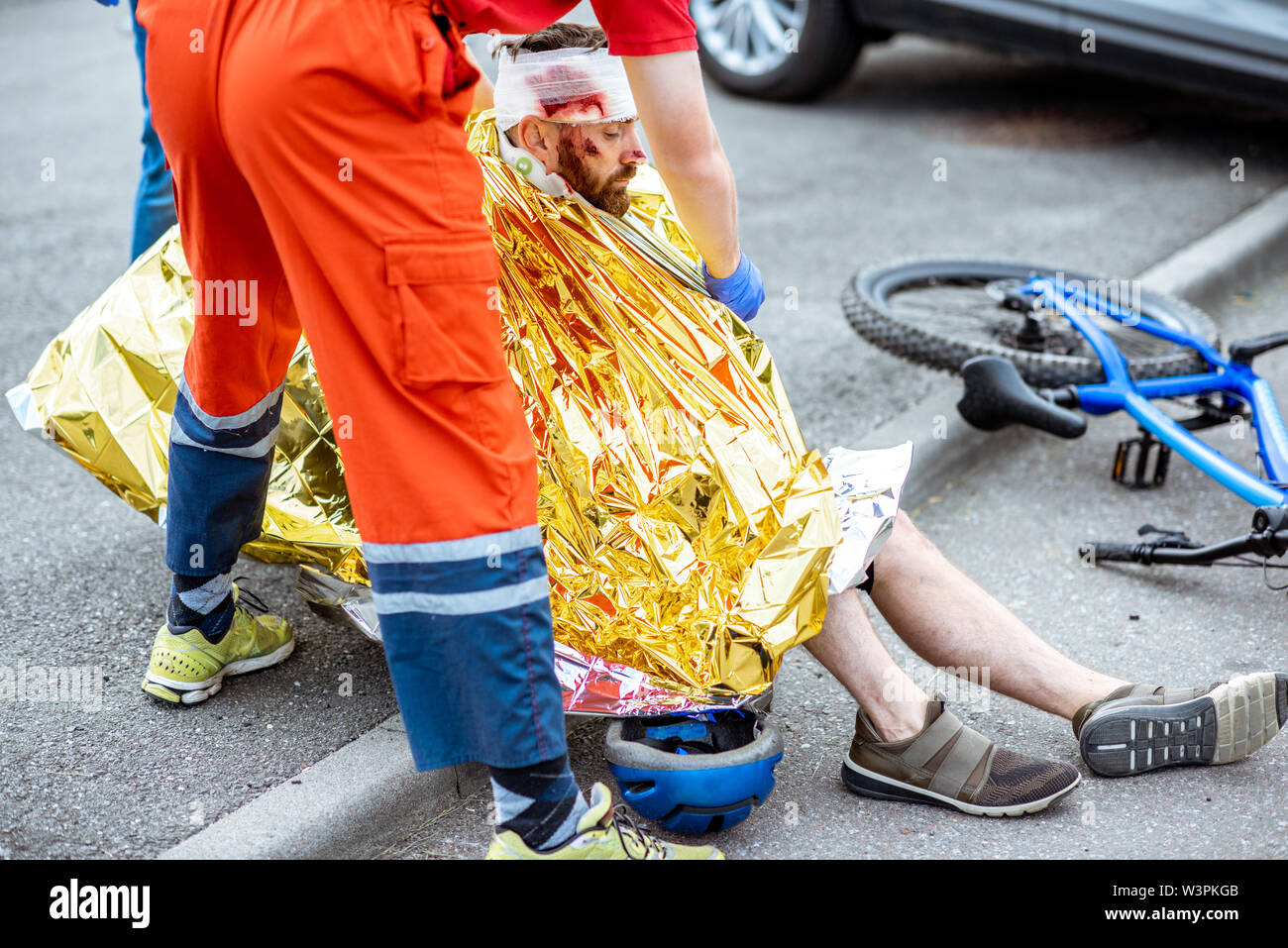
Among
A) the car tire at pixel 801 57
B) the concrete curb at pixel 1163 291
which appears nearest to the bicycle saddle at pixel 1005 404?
the concrete curb at pixel 1163 291

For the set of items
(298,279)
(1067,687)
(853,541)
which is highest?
(298,279)

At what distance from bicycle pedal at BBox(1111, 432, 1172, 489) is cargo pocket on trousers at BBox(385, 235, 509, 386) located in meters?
2.23

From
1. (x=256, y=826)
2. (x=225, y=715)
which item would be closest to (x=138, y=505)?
(x=225, y=715)

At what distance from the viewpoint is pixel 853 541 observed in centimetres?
217

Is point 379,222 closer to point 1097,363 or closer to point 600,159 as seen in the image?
point 600,159

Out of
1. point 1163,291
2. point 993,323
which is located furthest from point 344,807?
point 1163,291

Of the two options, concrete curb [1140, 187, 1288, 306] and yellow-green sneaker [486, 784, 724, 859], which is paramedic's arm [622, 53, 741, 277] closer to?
yellow-green sneaker [486, 784, 724, 859]

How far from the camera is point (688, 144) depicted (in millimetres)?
1846

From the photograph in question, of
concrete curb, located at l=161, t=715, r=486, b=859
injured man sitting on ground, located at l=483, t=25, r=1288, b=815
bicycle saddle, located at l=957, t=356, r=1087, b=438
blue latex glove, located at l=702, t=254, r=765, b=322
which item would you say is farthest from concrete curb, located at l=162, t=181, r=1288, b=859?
bicycle saddle, located at l=957, t=356, r=1087, b=438

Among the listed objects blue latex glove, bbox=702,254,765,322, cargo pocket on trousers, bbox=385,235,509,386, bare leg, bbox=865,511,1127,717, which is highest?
cargo pocket on trousers, bbox=385,235,509,386

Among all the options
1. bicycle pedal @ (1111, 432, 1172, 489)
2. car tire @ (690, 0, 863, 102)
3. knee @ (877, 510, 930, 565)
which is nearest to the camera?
knee @ (877, 510, 930, 565)

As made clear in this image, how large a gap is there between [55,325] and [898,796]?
3113 millimetres

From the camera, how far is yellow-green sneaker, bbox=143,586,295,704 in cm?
238
